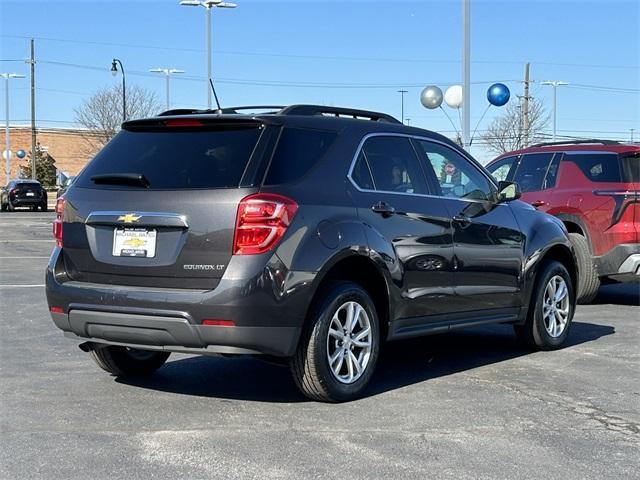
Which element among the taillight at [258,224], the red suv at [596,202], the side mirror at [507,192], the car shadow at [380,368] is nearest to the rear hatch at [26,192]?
the red suv at [596,202]

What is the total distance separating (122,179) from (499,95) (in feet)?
59.3

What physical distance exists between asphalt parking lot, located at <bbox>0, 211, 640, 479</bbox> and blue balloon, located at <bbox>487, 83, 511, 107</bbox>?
1515cm

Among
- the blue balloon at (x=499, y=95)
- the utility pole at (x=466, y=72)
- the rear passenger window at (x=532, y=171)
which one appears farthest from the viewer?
the blue balloon at (x=499, y=95)

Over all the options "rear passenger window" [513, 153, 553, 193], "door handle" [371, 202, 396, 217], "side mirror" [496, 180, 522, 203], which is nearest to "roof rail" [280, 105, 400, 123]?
"door handle" [371, 202, 396, 217]

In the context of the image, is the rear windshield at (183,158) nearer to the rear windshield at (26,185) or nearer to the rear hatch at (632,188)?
the rear hatch at (632,188)

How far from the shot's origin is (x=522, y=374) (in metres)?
6.85

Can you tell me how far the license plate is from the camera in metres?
5.45

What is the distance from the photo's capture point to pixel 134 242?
5.50 m

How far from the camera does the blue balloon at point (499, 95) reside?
74.0 ft

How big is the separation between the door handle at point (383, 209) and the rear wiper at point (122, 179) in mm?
1467

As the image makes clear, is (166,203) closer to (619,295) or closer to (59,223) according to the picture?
(59,223)

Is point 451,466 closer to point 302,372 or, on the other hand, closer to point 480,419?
point 480,419

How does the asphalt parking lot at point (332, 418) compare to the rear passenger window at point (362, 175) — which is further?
the rear passenger window at point (362, 175)

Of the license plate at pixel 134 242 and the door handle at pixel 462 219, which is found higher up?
the door handle at pixel 462 219
